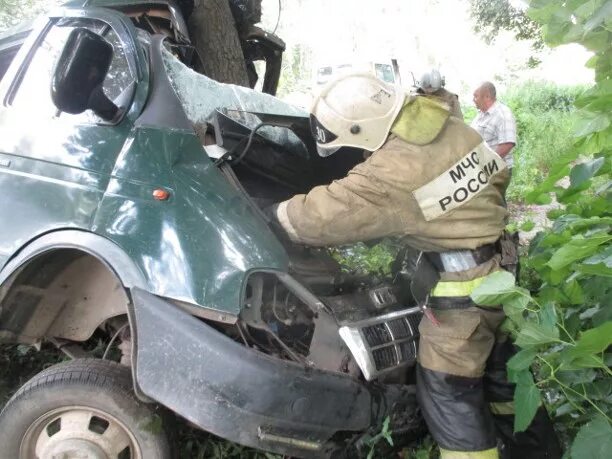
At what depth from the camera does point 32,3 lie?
8336 millimetres

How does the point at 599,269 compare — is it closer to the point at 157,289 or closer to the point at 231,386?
the point at 231,386

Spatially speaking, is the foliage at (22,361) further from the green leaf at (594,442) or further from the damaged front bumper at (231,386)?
the green leaf at (594,442)

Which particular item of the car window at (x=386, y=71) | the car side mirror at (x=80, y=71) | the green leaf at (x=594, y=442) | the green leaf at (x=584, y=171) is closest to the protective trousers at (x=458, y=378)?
the green leaf at (x=594, y=442)

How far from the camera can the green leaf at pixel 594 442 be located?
66.6 inches

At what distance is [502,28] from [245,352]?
12.4 m

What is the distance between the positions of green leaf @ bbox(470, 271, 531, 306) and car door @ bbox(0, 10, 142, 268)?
1549mm

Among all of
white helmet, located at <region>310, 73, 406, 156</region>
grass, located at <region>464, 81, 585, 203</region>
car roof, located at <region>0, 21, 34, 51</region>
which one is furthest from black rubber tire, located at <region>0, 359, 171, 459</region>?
Answer: grass, located at <region>464, 81, 585, 203</region>

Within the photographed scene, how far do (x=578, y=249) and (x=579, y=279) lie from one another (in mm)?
647

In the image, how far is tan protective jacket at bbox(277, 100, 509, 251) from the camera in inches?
83.0

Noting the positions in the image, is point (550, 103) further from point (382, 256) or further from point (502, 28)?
point (382, 256)

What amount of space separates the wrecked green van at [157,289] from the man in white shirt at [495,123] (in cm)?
362

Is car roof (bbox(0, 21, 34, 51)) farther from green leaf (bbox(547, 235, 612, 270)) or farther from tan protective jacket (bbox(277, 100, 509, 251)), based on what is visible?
green leaf (bbox(547, 235, 612, 270))

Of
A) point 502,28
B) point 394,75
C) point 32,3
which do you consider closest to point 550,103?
point 502,28

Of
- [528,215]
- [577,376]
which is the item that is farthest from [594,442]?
[528,215]
